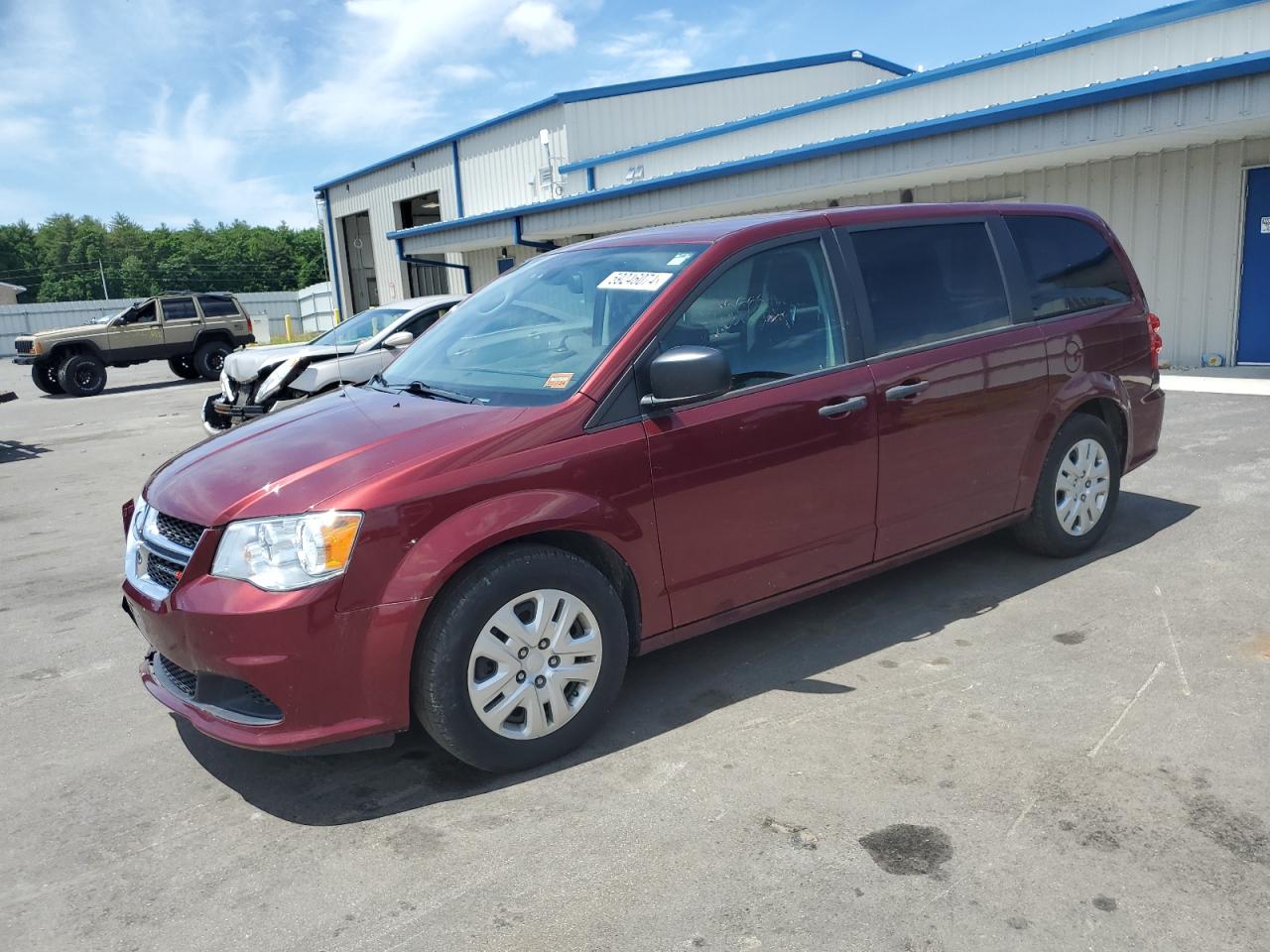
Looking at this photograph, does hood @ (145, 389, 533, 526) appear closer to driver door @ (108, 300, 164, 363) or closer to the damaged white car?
the damaged white car

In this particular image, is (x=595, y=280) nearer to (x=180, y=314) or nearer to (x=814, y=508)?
(x=814, y=508)

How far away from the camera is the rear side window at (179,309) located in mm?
21719

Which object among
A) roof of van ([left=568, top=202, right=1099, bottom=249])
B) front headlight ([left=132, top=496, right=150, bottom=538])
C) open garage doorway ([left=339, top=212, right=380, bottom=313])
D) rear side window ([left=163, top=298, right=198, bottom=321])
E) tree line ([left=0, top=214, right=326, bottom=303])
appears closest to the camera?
front headlight ([left=132, top=496, right=150, bottom=538])

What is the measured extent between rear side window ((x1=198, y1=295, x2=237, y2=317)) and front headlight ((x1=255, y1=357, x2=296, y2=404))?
13604mm

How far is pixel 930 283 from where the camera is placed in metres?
4.37

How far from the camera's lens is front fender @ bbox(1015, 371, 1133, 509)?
4715 mm

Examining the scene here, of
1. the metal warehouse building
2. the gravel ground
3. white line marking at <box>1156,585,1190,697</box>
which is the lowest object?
the gravel ground

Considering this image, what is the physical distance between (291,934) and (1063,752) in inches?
95.3

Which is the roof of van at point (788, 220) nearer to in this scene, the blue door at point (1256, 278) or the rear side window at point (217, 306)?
the blue door at point (1256, 278)

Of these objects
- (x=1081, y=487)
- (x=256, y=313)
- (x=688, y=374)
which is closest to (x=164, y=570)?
(x=688, y=374)

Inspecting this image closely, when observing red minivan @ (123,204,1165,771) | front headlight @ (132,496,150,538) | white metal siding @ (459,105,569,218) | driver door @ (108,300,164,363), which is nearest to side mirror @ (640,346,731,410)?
red minivan @ (123,204,1165,771)

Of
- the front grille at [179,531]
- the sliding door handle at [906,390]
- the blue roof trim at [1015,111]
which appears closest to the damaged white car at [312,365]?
the blue roof trim at [1015,111]

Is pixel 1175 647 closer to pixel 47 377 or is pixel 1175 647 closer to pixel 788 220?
pixel 788 220

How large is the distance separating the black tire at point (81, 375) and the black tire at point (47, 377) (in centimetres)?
21
